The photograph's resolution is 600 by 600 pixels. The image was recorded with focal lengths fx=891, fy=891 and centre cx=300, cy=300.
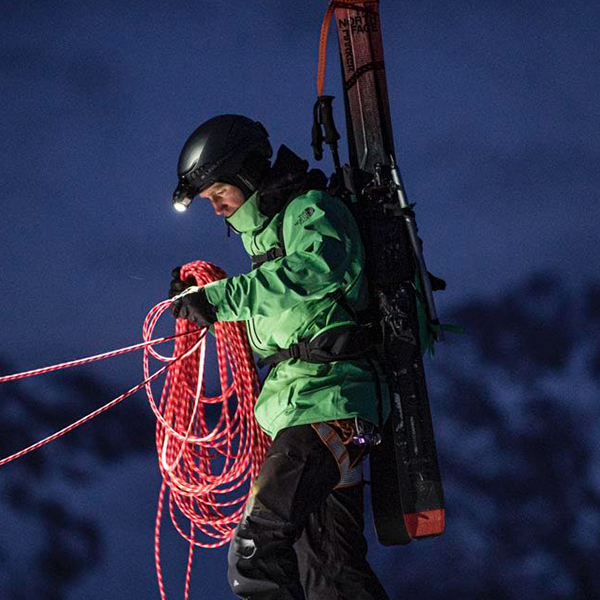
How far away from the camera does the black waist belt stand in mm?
3637

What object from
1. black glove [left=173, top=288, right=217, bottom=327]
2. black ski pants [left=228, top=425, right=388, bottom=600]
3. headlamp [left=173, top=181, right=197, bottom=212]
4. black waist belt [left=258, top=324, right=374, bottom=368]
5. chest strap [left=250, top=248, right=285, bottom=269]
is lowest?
black ski pants [left=228, top=425, right=388, bottom=600]

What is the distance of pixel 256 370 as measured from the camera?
14.6 feet

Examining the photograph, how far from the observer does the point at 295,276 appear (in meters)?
3.46

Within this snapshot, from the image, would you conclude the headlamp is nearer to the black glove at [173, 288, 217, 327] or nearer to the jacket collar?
the jacket collar

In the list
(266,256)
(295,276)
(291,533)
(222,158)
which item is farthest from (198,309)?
(291,533)

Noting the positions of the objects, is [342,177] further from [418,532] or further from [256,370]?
[418,532]

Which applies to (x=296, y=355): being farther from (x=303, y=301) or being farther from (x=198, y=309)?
(x=198, y=309)

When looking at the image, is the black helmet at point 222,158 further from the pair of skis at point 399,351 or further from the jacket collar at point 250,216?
the pair of skis at point 399,351

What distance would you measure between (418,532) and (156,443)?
1493 mm

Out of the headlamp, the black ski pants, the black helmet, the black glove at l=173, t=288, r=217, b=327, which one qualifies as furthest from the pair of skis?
the black glove at l=173, t=288, r=217, b=327

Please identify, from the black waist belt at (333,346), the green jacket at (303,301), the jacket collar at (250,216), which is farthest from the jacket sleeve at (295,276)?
the jacket collar at (250,216)

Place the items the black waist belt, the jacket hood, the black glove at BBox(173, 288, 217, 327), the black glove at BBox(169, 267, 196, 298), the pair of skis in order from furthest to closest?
the black glove at BBox(169, 267, 196, 298) → the pair of skis → the jacket hood → the black waist belt → the black glove at BBox(173, 288, 217, 327)

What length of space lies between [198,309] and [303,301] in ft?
1.44

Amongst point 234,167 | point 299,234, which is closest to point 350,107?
point 234,167
